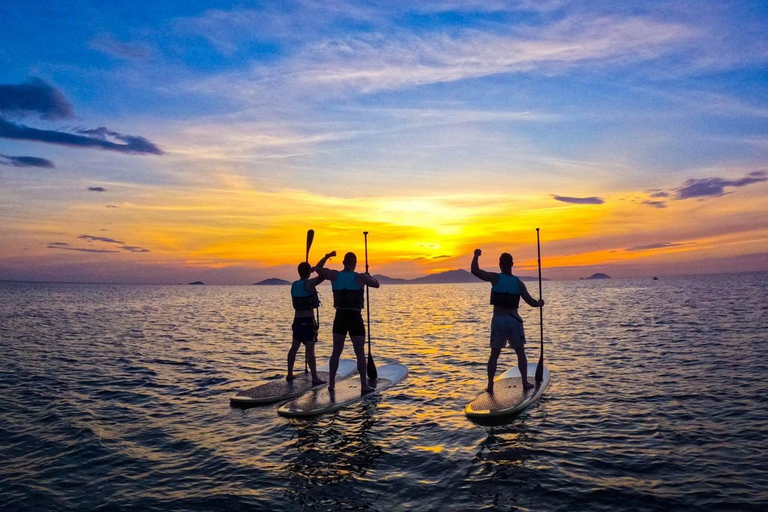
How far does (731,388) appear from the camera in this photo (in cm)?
1358

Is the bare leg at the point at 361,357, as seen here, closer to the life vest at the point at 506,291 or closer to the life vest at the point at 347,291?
the life vest at the point at 347,291

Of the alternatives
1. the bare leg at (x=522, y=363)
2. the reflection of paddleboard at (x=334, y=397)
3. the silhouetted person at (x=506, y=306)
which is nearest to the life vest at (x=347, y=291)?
the reflection of paddleboard at (x=334, y=397)

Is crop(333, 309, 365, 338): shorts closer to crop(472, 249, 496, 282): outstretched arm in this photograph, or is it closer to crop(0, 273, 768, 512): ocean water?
crop(0, 273, 768, 512): ocean water

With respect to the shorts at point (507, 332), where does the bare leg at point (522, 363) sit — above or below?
below

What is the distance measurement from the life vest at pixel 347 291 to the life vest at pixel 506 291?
3.22 m

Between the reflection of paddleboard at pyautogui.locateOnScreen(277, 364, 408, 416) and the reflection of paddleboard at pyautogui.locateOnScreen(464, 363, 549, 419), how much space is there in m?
2.92

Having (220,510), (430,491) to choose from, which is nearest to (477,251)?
(430,491)

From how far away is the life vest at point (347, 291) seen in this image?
11992 millimetres

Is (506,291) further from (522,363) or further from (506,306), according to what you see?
(522,363)

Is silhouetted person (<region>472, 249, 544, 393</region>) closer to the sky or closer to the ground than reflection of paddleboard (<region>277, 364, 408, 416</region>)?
closer to the sky

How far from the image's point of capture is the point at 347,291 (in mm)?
11992

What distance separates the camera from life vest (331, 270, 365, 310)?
1199 centimetres

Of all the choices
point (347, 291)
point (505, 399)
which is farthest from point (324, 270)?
point (505, 399)

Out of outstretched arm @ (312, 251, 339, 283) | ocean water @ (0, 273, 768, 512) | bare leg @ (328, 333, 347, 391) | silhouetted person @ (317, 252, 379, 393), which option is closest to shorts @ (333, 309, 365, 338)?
silhouetted person @ (317, 252, 379, 393)
